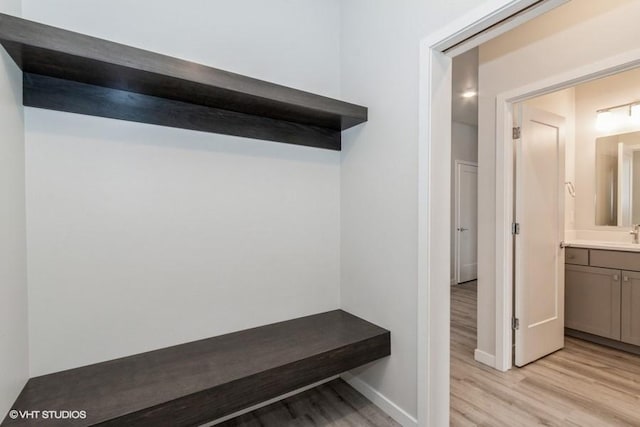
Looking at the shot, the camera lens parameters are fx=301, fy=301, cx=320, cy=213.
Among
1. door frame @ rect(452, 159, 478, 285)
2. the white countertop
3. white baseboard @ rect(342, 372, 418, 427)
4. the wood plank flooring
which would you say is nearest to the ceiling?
door frame @ rect(452, 159, 478, 285)

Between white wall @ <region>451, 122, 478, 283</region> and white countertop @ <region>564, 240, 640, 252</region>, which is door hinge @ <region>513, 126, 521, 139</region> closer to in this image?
white countertop @ <region>564, 240, 640, 252</region>

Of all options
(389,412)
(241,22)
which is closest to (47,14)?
(241,22)

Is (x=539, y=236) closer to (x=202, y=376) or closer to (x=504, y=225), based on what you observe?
(x=504, y=225)

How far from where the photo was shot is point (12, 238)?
3.69 ft

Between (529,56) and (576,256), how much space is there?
6.35 ft

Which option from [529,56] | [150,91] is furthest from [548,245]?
[150,91]

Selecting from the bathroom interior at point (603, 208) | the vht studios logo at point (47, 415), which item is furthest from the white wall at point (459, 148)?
the vht studios logo at point (47, 415)

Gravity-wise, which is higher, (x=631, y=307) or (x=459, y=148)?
(x=459, y=148)

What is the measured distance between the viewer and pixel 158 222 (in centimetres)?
155

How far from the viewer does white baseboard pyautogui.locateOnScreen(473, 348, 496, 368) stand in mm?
2338

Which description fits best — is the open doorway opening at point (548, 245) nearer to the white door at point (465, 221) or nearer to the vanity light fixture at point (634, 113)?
the vanity light fixture at point (634, 113)

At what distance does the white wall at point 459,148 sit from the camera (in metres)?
5.09

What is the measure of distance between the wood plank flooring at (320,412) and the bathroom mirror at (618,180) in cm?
307

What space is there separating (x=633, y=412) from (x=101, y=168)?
3.24m
